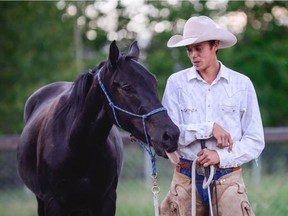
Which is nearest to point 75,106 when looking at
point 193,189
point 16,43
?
point 193,189

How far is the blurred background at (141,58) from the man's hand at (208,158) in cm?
144

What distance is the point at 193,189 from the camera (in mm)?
4516

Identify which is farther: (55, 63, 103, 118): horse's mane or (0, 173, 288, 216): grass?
(0, 173, 288, 216): grass

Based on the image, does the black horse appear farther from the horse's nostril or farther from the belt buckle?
the belt buckle

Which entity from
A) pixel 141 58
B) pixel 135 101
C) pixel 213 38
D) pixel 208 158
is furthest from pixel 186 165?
pixel 141 58

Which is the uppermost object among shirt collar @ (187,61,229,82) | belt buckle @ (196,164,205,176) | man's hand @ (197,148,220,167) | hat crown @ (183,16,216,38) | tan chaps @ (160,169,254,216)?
hat crown @ (183,16,216,38)

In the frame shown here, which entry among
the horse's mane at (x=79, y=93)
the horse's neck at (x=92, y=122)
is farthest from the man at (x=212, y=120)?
the horse's mane at (x=79, y=93)

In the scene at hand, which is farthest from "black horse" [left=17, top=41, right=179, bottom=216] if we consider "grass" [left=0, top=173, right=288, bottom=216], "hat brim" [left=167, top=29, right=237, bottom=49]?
"grass" [left=0, top=173, right=288, bottom=216]

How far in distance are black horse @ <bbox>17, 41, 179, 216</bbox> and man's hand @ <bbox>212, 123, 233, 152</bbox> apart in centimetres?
28

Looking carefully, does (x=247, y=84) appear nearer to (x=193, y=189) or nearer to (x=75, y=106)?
(x=193, y=189)

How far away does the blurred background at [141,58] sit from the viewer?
368 inches

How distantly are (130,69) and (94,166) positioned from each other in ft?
3.61

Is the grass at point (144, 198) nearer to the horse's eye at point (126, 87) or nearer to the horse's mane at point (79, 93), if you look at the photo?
the horse's mane at point (79, 93)

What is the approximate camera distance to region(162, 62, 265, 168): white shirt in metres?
4.54
